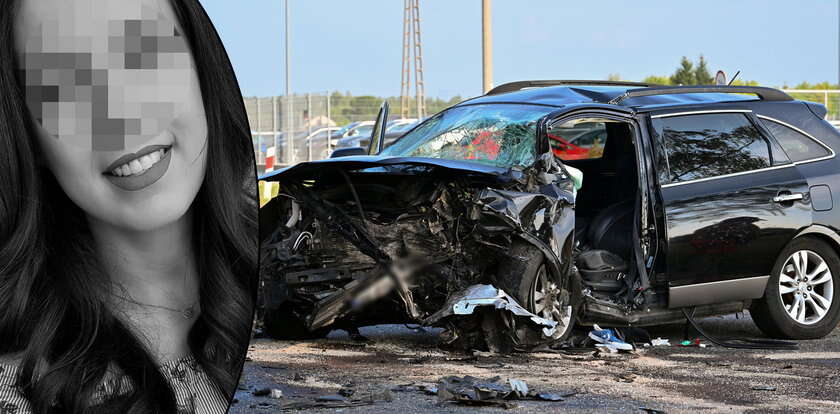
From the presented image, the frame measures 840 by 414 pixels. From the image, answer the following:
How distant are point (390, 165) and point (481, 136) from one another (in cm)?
100

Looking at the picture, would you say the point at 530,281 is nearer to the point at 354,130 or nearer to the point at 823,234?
the point at 823,234

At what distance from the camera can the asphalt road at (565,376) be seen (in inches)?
243

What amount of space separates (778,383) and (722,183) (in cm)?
196

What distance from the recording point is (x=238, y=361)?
2.53 m

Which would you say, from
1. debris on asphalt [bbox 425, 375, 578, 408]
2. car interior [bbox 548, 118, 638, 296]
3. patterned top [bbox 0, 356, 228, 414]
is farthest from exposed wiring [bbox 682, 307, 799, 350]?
patterned top [bbox 0, 356, 228, 414]

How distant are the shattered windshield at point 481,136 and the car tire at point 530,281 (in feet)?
2.07

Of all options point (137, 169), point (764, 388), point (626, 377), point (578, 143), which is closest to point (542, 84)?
point (626, 377)

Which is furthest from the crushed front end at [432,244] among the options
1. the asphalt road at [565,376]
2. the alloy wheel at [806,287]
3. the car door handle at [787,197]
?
the alloy wheel at [806,287]

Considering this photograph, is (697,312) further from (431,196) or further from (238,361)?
(238,361)

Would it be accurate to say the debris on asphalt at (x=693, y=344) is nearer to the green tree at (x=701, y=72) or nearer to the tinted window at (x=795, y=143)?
the tinted window at (x=795, y=143)

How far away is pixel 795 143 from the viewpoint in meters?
9.11

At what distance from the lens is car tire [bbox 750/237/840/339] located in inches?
346

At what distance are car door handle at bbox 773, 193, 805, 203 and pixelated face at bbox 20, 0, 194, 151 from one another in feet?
23.5

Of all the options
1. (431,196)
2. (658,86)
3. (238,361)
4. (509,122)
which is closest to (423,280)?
(431,196)
